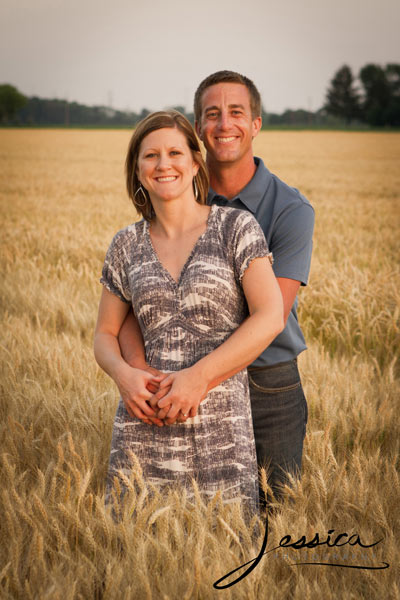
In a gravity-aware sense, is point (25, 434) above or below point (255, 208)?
below

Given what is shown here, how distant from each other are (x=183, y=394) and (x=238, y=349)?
251 millimetres

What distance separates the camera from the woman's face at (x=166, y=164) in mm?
2188

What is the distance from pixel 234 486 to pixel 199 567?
52 centimetres

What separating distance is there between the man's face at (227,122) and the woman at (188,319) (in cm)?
38

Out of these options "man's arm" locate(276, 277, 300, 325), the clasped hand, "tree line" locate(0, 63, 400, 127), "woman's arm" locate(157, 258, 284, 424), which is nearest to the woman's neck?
"woman's arm" locate(157, 258, 284, 424)

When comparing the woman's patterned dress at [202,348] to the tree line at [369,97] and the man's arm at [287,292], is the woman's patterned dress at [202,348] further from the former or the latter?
the tree line at [369,97]

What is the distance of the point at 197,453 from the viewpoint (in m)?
2.04

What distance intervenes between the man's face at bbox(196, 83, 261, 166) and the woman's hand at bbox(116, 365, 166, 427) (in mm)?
1153

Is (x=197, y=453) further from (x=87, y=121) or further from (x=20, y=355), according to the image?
(x=87, y=121)

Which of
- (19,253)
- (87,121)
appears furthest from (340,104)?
(19,253)

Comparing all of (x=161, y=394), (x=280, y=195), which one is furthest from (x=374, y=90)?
(x=161, y=394)

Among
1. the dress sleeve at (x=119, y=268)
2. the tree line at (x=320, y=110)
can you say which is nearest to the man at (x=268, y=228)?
the dress sleeve at (x=119, y=268)

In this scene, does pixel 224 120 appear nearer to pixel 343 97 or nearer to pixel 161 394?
pixel 161 394

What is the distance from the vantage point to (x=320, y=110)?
297ft
